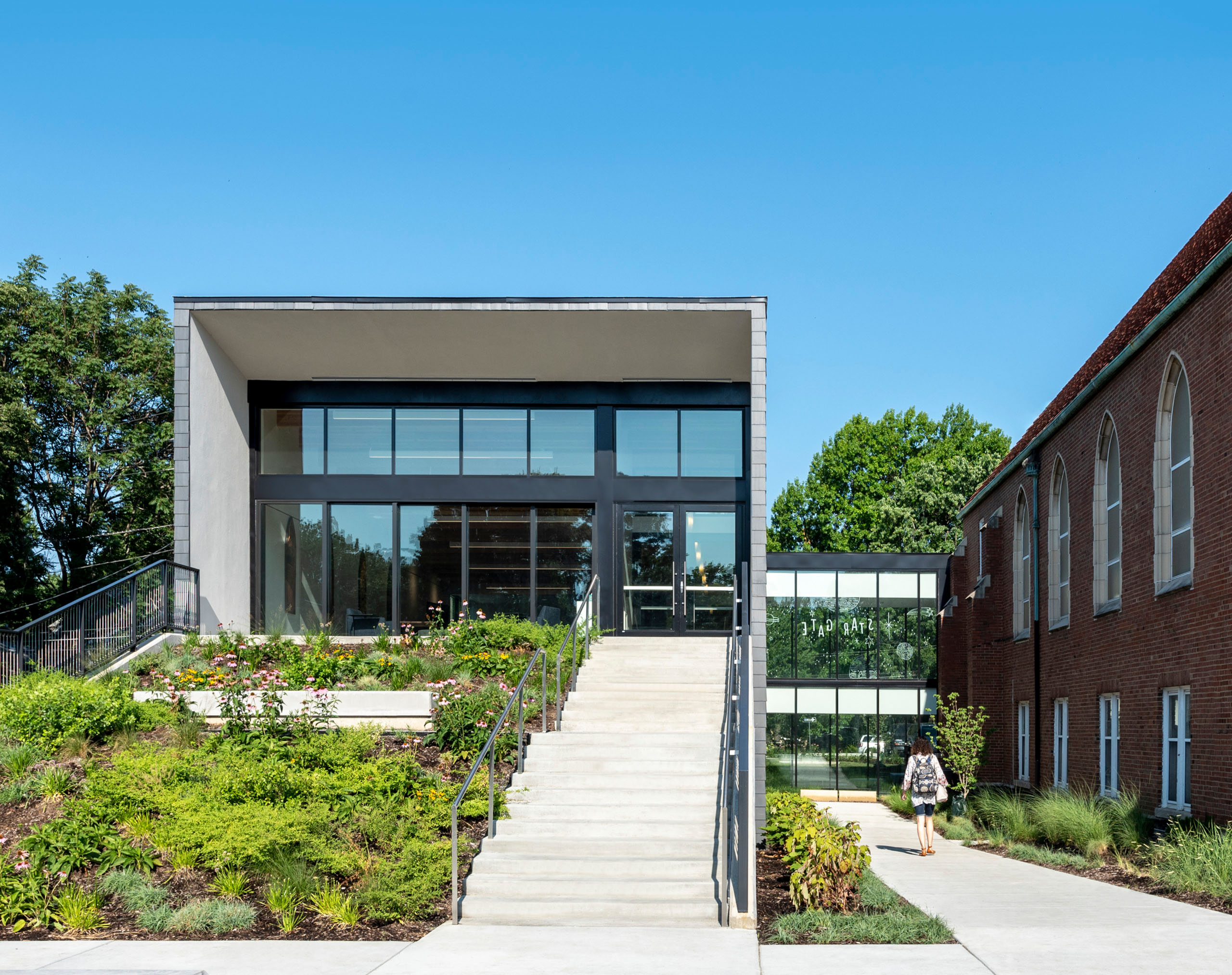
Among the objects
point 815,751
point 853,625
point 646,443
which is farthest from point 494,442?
point 815,751

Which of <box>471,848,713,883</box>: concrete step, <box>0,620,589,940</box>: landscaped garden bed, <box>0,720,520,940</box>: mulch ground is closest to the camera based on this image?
<box>0,720,520,940</box>: mulch ground

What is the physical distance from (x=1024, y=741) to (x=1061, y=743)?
9.78 ft

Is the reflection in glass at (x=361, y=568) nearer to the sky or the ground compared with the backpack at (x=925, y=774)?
nearer to the sky

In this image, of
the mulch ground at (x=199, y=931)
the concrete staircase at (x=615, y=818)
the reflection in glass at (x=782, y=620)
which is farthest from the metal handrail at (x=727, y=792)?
the reflection in glass at (x=782, y=620)

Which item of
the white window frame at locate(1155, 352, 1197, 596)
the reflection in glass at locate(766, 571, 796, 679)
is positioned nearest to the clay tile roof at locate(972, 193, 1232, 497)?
the white window frame at locate(1155, 352, 1197, 596)

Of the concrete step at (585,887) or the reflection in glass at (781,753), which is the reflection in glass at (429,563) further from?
the reflection in glass at (781,753)

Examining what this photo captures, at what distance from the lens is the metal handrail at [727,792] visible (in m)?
9.65

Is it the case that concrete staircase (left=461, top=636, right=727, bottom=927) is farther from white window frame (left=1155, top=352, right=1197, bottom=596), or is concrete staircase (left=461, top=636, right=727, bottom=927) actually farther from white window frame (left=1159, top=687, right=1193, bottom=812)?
white window frame (left=1155, top=352, right=1197, bottom=596)

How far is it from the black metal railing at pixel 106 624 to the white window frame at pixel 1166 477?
13386 millimetres

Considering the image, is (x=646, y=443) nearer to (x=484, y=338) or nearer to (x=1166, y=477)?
(x=484, y=338)

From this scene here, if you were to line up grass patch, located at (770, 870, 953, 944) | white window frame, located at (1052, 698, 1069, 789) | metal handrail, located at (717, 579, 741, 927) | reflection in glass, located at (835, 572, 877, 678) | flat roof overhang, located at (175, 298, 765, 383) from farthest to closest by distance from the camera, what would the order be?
reflection in glass, located at (835, 572, 877, 678)
white window frame, located at (1052, 698, 1069, 789)
flat roof overhang, located at (175, 298, 765, 383)
metal handrail, located at (717, 579, 741, 927)
grass patch, located at (770, 870, 953, 944)

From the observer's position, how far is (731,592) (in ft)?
67.6

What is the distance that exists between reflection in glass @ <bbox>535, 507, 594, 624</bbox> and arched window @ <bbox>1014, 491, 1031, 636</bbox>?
9135 millimetres

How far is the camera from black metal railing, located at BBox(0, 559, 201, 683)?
15250mm
